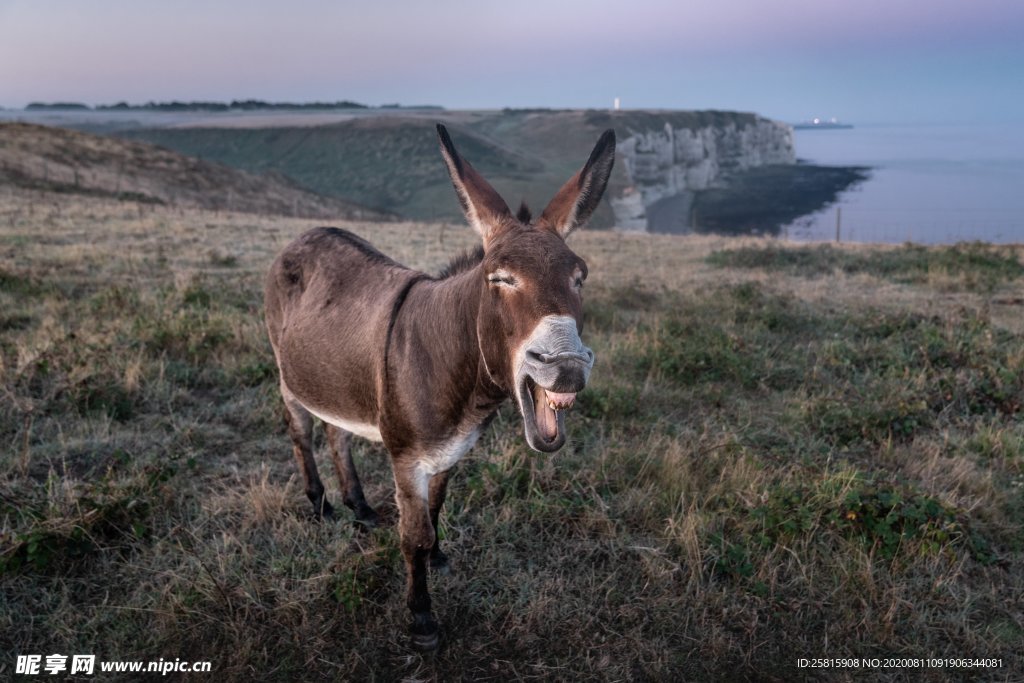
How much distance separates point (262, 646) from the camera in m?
3.33

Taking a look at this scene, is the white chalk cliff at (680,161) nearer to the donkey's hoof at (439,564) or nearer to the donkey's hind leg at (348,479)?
the donkey's hind leg at (348,479)

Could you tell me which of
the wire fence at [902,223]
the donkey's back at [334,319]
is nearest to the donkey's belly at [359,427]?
the donkey's back at [334,319]

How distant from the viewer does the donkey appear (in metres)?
2.41

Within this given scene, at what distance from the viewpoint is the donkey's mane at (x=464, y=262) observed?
3.21 m

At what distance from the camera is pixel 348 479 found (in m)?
4.49

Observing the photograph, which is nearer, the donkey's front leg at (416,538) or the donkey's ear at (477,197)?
the donkey's ear at (477,197)

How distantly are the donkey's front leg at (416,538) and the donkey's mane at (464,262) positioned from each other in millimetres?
1091

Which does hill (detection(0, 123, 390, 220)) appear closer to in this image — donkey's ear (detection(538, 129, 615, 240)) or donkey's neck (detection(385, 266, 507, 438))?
donkey's neck (detection(385, 266, 507, 438))

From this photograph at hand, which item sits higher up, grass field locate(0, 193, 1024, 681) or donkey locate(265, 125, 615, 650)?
donkey locate(265, 125, 615, 650)

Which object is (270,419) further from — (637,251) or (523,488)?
(637,251)

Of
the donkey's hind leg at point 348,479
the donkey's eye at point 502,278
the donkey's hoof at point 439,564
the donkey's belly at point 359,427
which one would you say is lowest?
the donkey's hoof at point 439,564

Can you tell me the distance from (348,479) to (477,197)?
2603mm

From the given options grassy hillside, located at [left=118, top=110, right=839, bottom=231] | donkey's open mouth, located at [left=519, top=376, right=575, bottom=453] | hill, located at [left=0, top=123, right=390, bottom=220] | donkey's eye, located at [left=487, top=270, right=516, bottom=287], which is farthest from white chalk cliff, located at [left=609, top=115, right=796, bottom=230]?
→ donkey's open mouth, located at [left=519, top=376, right=575, bottom=453]

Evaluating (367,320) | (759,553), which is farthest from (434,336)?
(759,553)
